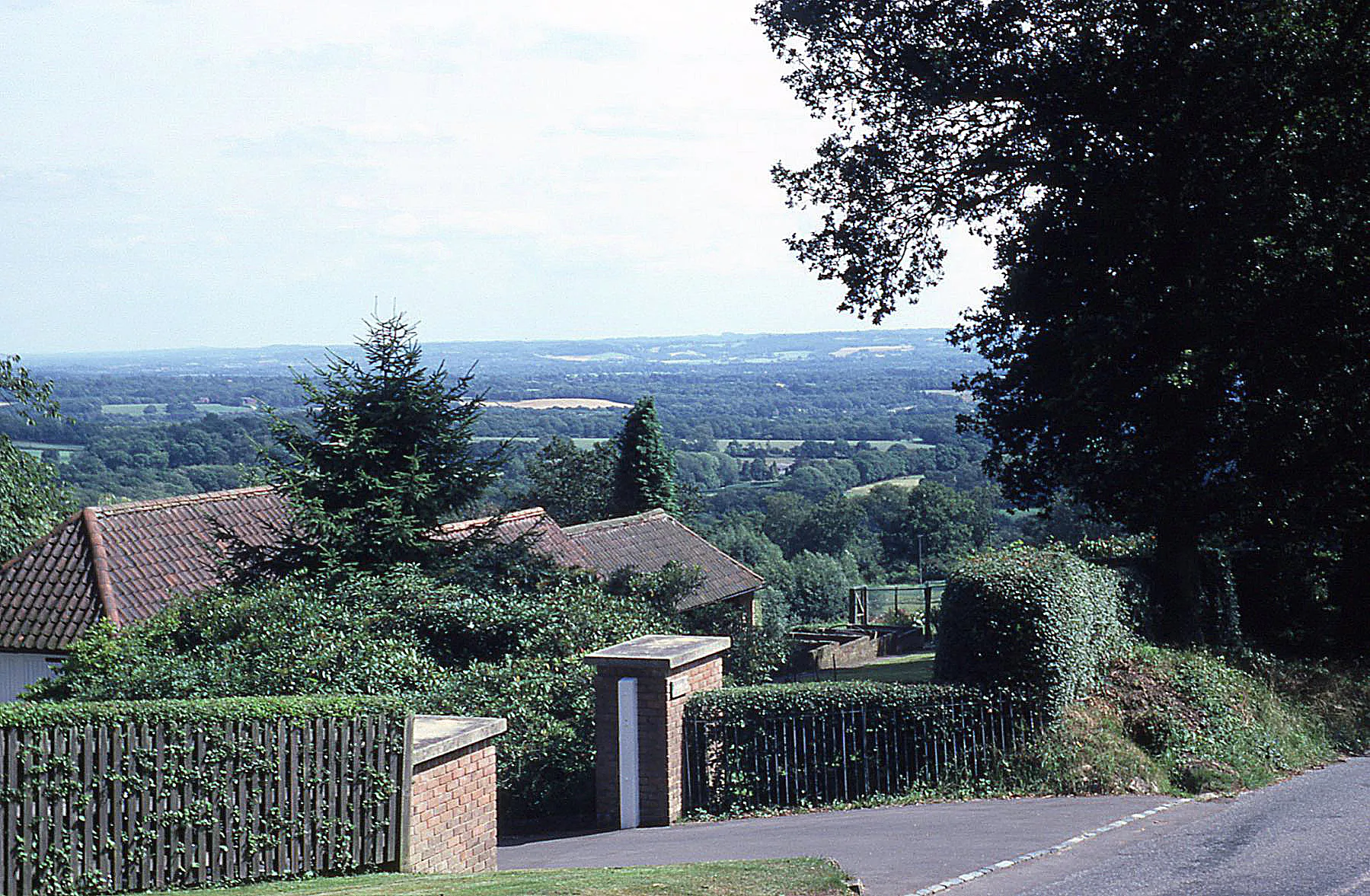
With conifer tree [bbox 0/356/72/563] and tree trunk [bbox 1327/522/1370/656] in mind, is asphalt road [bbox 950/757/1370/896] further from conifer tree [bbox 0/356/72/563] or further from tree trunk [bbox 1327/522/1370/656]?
conifer tree [bbox 0/356/72/563]

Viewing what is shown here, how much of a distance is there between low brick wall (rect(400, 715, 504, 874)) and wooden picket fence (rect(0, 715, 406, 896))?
0.18m

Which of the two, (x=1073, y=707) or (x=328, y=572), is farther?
(x=328, y=572)

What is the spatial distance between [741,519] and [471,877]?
291 feet

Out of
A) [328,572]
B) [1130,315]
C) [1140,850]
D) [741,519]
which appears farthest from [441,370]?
[741,519]

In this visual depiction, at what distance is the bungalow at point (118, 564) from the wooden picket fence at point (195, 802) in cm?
1087

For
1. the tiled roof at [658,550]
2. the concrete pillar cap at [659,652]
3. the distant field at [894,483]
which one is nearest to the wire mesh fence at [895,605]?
the tiled roof at [658,550]

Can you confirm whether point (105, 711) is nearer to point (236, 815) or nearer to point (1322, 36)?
point (236, 815)

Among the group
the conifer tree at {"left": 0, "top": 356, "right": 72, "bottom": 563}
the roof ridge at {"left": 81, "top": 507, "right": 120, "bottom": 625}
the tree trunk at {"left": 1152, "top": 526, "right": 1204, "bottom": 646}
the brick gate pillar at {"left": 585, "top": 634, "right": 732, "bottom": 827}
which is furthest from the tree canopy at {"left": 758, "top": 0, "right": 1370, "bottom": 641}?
the conifer tree at {"left": 0, "top": 356, "right": 72, "bottom": 563}

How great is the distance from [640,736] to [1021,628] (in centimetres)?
416

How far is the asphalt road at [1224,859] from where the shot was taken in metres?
7.73

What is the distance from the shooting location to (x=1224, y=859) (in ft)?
28.0

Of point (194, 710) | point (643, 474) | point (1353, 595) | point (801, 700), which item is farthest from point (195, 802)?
point (643, 474)

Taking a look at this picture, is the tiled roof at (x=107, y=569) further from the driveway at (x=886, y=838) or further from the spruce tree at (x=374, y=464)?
the driveway at (x=886, y=838)

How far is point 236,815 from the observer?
871 cm
